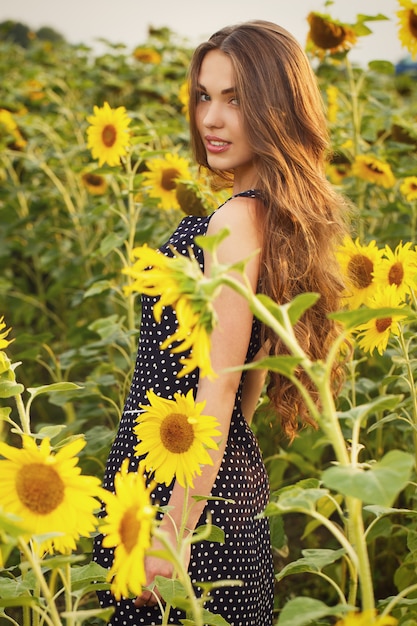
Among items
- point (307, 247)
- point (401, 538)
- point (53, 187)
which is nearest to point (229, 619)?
point (307, 247)

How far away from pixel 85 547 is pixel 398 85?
4227 mm

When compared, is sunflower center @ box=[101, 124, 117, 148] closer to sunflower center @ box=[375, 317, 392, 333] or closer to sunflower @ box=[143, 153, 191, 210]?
sunflower @ box=[143, 153, 191, 210]

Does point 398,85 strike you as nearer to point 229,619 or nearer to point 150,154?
point 150,154

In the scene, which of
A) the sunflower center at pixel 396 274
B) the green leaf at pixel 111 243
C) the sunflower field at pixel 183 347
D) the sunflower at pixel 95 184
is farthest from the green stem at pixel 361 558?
the sunflower at pixel 95 184

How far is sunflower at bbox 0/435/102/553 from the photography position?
84 cm

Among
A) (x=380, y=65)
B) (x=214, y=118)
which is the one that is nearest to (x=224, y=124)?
(x=214, y=118)

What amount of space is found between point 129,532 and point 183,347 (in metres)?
0.17

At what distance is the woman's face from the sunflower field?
0.75 ft

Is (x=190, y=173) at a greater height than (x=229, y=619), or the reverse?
(x=190, y=173)

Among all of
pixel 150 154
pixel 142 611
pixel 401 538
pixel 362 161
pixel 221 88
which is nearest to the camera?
pixel 142 611

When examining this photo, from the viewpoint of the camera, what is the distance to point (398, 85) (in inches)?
217

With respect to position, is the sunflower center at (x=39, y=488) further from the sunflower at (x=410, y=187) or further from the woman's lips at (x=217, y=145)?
the sunflower at (x=410, y=187)

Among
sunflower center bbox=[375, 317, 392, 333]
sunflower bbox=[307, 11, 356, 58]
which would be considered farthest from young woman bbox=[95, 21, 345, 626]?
sunflower bbox=[307, 11, 356, 58]

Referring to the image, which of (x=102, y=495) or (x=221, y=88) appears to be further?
(x=221, y=88)
